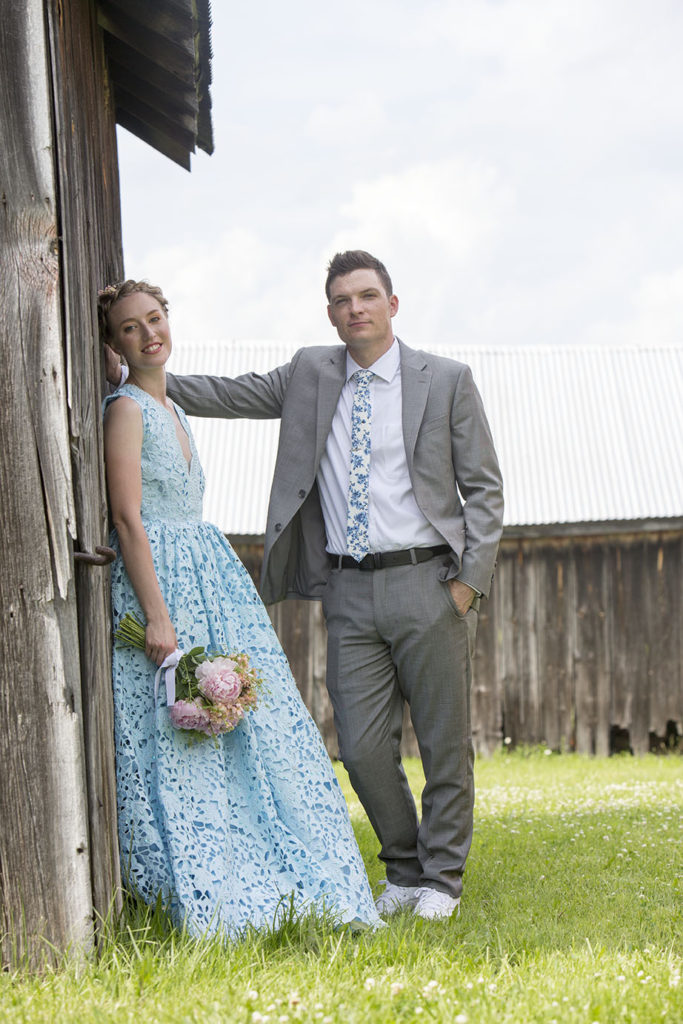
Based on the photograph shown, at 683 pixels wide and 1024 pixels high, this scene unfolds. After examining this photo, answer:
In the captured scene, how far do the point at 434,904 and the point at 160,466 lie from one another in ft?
5.95

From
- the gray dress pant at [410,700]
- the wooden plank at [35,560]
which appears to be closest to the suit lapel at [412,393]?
the gray dress pant at [410,700]

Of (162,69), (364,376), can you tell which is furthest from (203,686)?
(162,69)

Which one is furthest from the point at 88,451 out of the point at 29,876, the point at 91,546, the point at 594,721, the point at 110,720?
the point at 594,721

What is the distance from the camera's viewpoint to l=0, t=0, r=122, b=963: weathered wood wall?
2779 millimetres

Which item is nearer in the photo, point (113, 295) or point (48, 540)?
point (48, 540)

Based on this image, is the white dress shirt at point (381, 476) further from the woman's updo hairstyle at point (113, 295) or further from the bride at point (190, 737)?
the woman's updo hairstyle at point (113, 295)

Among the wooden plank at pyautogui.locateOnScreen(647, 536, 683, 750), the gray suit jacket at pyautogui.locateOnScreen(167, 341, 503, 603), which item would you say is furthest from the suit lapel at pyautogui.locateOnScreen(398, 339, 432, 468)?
the wooden plank at pyautogui.locateOnScreen(647, 536, 683, 750)

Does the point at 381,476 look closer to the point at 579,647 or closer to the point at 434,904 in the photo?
the point at 434,904

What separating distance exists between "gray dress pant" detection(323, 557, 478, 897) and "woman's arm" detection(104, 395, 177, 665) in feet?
3.16

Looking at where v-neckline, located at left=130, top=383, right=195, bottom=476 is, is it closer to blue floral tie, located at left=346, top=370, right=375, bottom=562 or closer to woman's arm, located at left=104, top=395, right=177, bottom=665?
woman's arm, located at left=104, top=395, right=177, bottom=665

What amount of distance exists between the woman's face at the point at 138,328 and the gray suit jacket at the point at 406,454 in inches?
20.3

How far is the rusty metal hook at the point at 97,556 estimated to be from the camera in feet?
9.71

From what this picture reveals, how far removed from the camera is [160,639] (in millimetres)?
3334

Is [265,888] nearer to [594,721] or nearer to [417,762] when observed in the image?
[417,762]
